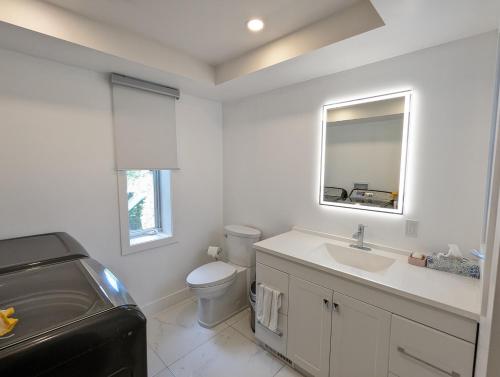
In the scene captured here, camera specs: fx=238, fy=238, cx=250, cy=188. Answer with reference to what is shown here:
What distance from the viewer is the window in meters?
2.35

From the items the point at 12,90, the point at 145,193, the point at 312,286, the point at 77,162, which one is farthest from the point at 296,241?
the point at 12,90

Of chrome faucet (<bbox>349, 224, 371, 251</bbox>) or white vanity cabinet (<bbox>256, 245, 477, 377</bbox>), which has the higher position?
chrome faucet (<bbox>349, 224, 371, 251</bbox>)

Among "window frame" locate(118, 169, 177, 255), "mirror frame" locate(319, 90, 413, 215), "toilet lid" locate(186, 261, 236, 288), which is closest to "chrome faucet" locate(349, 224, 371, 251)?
"mirror frame" locate(319, 90, 413, 215)

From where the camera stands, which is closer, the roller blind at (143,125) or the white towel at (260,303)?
the white towel at (260,303)

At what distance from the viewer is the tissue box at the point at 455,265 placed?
137 centimetres

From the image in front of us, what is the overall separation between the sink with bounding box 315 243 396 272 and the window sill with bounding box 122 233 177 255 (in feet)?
5.13

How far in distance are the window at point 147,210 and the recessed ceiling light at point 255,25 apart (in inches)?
61.0

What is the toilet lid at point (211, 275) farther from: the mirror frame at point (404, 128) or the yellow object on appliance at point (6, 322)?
the yellow object on appliance at point (6, 322)

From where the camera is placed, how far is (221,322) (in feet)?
7.61

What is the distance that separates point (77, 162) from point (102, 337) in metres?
1.60

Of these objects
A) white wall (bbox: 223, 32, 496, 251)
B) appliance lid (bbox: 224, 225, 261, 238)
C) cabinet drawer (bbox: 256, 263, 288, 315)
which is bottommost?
cabinet drawer (bbox: 256, 263, 288, 315)

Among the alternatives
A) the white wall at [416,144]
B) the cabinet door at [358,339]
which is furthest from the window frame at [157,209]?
the cabinet door at [358,339]

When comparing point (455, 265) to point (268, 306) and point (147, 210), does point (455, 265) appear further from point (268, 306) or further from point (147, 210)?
point (147, 210)

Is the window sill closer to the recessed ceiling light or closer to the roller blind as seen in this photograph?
the roller blind
